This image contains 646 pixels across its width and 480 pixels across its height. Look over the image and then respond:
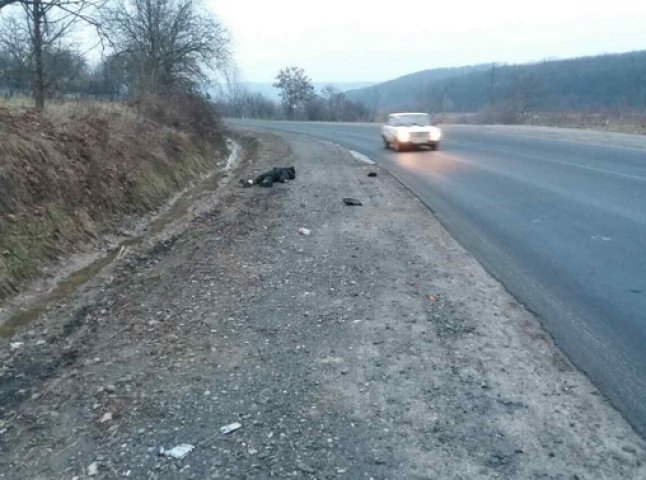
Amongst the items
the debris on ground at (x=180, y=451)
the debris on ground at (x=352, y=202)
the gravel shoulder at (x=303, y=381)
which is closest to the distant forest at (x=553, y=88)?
the debris on ground at (x=352, y=202)

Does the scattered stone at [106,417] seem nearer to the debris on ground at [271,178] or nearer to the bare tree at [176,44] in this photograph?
the debris on ground at [271,178]

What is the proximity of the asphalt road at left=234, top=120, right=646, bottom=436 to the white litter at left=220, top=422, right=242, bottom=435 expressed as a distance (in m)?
2.67

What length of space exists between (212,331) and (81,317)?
5.42ft

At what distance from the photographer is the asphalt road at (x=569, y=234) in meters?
5.64

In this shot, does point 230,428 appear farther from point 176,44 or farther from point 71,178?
point 176,44

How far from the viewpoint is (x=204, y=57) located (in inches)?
1710

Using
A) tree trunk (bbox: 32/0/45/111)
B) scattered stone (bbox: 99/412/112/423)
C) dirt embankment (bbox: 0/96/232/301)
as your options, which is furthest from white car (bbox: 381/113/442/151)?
scattered stone (bbox: 99/412/112/423)

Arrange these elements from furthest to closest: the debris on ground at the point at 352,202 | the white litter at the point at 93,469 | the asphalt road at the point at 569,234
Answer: the debris on ground at the point at 352,202
the asphalt road at the point at 569,234
the white litter at the point at 93,469

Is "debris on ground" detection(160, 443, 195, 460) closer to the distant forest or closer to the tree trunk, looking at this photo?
the tree trunk

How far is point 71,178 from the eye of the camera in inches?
436

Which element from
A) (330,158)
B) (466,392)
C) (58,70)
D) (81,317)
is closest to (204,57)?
(58,70)

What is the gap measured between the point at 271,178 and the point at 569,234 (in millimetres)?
8936

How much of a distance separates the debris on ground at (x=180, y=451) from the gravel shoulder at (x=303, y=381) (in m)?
0.04

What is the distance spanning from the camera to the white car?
89.6ft
